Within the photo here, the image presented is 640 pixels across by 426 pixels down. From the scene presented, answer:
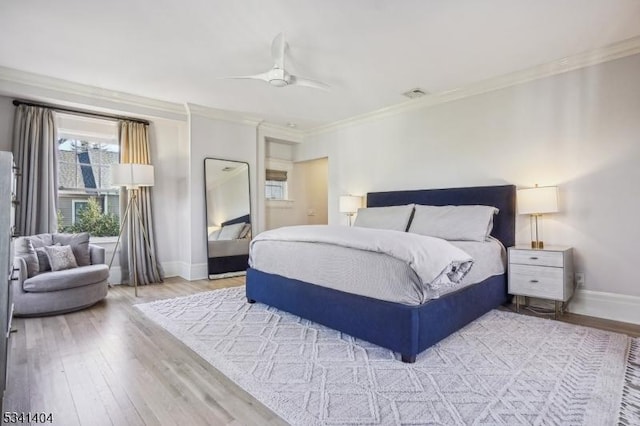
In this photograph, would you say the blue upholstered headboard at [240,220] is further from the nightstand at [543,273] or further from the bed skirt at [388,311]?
the nightstand at [543,273]

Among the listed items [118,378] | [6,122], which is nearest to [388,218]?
[118,378]

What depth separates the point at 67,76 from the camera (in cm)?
388

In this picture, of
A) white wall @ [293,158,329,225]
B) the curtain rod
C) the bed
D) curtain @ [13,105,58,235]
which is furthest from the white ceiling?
white wall @ [293,158,329,225]

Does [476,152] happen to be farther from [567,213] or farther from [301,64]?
[301,64]

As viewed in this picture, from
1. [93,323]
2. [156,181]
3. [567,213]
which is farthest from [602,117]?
[156,181]

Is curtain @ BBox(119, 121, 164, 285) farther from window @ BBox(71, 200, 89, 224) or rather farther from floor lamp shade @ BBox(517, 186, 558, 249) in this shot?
floor lamp shade @ BBox(517, 186, 558, 249)

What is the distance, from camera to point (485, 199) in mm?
3939

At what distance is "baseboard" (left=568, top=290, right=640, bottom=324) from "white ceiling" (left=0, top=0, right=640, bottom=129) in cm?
238

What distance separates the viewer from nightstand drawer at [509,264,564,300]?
10.1 ft

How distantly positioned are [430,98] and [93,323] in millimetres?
4678

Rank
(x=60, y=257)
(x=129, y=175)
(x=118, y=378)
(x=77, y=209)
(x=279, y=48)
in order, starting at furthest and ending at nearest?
(x=77, y=209) < (x=129, y=175) < (x=60, y=257) < (x=279, y=48) < (x=118, y=378)

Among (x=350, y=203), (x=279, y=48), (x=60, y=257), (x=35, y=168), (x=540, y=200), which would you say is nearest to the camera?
(x=279, y=48)

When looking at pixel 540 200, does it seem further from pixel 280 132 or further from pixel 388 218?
pixel 280 132

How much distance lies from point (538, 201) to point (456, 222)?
0.79 m
